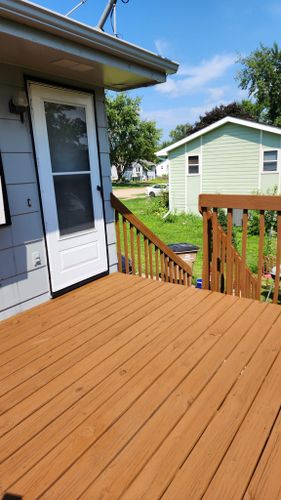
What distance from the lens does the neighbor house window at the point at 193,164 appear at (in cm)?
1303

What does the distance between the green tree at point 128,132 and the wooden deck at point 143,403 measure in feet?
108

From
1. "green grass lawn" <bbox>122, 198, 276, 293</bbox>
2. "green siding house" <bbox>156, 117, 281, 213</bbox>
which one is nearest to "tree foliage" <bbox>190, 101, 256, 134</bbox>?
"green siding house" <bbox>156, 117, 281, 213</bbox>

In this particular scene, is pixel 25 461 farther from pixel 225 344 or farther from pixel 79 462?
pixel 225 344

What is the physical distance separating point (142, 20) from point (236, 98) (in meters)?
21.1

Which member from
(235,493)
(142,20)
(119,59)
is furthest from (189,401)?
(142,20)

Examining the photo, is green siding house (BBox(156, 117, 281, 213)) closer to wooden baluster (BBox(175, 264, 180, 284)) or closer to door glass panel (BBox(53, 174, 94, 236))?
wooden baluster (BBox(175, 264, 180, 284))

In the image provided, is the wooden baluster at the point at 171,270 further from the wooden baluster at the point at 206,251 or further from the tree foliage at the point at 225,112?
the tree foliage at the point at 225,112

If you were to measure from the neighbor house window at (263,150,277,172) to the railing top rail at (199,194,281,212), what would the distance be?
9.68 meters

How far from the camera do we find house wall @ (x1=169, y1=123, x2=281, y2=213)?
457 inches

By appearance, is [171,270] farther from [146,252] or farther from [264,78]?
[264,78]

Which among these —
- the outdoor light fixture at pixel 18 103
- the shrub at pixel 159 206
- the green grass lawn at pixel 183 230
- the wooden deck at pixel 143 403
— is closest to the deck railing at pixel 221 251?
the wooden deck at pixel 143 403

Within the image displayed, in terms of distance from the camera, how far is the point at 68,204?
327 centimetres

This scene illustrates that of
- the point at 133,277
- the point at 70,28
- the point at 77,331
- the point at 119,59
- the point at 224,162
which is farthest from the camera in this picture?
the point at 224,162

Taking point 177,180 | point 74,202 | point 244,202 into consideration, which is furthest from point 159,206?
point 244,202
